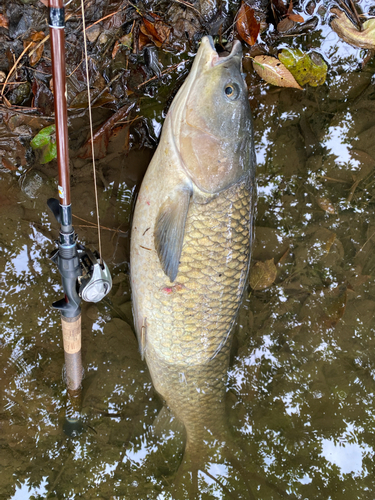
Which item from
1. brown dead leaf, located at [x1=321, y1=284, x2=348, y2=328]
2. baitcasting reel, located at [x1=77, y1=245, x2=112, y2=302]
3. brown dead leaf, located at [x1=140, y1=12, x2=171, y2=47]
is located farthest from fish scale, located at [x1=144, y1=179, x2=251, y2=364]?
brown dead leaf, located at [x1=140, y1=12, x2=171, y2=47]

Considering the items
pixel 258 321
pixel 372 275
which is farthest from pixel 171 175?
pixel 372 275

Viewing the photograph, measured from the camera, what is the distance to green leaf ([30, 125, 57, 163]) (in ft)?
7.25

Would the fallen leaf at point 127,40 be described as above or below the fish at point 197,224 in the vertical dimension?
above

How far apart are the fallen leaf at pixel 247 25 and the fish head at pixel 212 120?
468mm

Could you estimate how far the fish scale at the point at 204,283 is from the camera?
6.53ft

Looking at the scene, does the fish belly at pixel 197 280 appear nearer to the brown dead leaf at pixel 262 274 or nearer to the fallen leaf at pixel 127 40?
the brown dead leaf at pixel 262 274

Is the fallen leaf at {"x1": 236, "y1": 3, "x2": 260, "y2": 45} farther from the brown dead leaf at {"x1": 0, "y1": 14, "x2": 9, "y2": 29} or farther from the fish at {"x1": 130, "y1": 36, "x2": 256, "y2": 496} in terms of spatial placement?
the brown dead leaf at {"x1": 0, "y1": 14, "x2": 9, "y2": 29}

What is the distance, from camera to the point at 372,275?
280 centimetres

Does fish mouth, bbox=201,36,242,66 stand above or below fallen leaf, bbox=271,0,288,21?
below

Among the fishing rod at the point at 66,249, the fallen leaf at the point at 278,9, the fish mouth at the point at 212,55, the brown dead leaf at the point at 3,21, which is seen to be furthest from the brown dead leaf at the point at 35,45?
the fallen leaf at the point at 278,9

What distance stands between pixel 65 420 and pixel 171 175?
1.92 metres

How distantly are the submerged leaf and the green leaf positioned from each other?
1.59 metres

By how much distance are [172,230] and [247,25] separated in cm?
145

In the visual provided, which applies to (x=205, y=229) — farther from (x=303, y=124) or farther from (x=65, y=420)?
(x=65, y=420)
